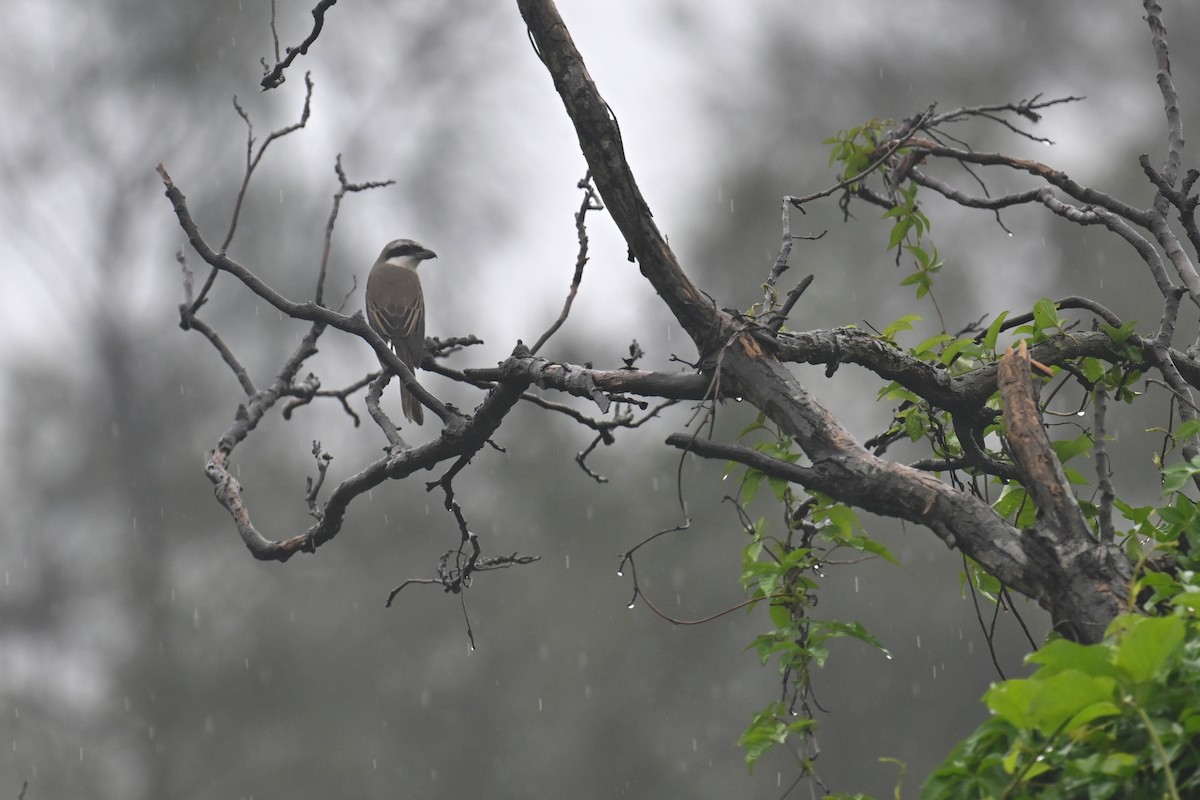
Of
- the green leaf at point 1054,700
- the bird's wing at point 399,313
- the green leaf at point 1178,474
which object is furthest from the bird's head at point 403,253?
the green leaf at point 1054,700

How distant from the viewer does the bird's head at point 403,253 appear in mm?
8203

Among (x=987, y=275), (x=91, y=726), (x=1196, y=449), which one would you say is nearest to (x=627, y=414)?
(x=1196, y=449)

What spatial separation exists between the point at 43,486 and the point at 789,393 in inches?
582

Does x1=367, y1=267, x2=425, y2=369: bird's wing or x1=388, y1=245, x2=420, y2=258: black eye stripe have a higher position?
x1=388, y1=245, x2=420, y2=258: black eye stripe

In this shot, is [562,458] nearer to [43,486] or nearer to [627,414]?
[43,486]

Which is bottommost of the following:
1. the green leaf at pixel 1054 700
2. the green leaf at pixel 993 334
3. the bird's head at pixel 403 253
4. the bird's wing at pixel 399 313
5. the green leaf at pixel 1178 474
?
the green leaf at pixel 1054 700

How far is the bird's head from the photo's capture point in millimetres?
8203

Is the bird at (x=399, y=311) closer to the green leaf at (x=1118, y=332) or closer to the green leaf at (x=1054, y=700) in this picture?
the green leaf at (x=1118, y=332)

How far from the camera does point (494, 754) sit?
1393 cm

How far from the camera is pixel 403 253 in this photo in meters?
8.26

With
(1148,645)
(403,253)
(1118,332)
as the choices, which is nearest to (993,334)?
(1118,332)

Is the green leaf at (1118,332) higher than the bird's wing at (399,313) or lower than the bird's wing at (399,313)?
lower

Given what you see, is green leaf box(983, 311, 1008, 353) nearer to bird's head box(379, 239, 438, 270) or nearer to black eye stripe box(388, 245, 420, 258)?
bird's head box(379, 239, 438, 270)

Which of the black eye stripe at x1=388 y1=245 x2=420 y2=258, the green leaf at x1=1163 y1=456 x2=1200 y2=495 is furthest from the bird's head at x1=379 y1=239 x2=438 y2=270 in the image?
the green leaf at x1=1163 y1=456 x2=1200 y2=495
